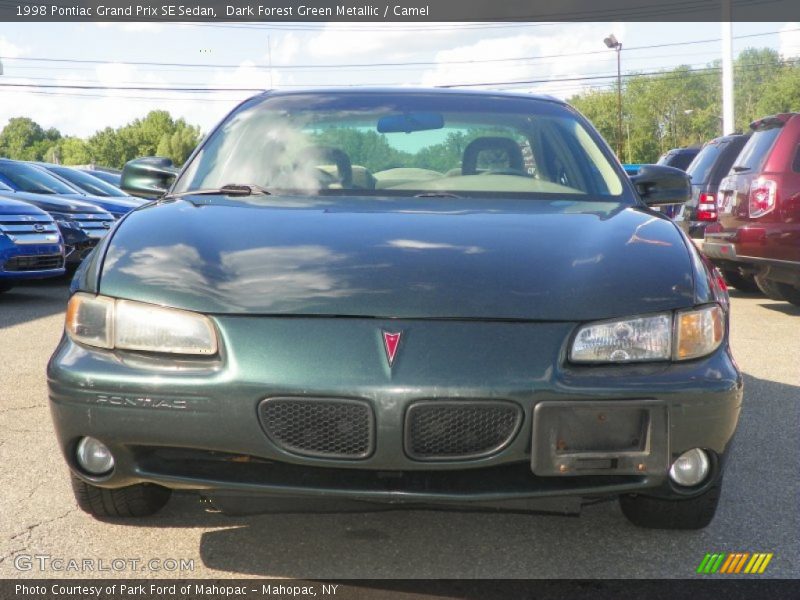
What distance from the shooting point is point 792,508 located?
3488 millimetres

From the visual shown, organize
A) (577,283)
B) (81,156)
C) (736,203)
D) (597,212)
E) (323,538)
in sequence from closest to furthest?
(577,283)
(323,538)
(597,212)
(736,203)
(81,156)

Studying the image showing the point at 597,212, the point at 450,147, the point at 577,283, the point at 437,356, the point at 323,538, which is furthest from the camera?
the point at 450,147

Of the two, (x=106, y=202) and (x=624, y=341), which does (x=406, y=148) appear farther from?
(x=106, y=202)

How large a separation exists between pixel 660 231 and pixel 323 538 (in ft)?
4.70

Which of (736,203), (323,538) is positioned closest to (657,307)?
(323,538)

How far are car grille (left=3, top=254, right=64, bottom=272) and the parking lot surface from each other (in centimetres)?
620

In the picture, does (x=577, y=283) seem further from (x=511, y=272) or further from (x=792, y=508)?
(x=792, y=508)

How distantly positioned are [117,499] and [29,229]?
7.52m

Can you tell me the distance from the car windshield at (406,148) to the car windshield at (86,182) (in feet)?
36.5

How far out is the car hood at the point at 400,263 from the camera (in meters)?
2.71

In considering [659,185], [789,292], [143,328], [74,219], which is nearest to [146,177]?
[143,328]

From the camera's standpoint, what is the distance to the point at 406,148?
409 cm

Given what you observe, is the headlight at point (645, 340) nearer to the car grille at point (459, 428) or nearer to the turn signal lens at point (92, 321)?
the car grille at point (459, 428)

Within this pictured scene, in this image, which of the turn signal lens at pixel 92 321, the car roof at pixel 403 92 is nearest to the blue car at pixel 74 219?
the car roof at pixel 403 92
